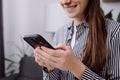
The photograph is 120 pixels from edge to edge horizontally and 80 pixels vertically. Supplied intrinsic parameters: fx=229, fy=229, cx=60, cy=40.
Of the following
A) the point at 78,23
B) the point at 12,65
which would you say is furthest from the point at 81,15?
the point at 12,65

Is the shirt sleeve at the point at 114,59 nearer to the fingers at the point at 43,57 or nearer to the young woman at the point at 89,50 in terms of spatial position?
the young woman at the point at 89,50

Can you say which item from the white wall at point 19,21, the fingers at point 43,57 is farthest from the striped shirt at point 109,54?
the white wall at point 19,21

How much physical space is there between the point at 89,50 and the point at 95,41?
37 millimetres

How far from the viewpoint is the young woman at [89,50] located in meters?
0.71

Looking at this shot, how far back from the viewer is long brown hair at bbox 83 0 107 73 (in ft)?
2.56

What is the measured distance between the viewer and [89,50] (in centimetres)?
79

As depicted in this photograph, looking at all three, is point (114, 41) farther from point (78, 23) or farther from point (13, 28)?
point (13, 28)

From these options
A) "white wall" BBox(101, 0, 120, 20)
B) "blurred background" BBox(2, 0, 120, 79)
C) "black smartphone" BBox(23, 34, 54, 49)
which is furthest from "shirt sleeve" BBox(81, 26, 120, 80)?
"blurred background" BBox(2, 0, 120, 79)

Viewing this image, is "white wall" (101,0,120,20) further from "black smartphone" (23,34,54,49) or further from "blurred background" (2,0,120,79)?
"black smartphone" (23,34,54,49)

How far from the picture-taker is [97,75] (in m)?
0.75

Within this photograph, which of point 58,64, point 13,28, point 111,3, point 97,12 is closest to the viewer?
point 58,64

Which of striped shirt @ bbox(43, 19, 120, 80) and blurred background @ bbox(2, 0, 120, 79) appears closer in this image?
striped shirt @ bbox(43, 19, 120, 80)

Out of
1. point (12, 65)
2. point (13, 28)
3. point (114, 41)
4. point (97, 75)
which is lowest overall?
point (12, 65)

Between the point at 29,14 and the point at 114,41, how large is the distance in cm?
167
